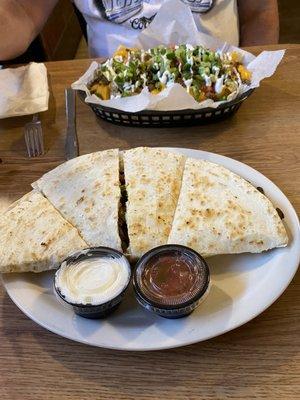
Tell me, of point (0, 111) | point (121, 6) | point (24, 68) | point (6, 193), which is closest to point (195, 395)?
point (6, 193)

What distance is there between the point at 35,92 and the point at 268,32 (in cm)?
99

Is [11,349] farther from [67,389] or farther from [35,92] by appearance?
[35,92]

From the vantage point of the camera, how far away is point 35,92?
64.2 inches

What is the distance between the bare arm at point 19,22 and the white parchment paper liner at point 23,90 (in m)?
0.16

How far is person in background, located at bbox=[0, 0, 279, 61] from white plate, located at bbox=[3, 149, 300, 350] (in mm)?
1106

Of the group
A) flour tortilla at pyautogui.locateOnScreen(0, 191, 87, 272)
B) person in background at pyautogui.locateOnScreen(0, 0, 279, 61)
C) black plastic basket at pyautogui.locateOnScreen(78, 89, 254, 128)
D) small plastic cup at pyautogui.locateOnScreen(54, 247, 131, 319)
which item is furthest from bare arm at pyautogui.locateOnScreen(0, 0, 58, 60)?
small plastic cup at pyautogui.locateOnScreen(54, 247, 131, 319)

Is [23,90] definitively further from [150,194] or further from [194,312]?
[194,312]

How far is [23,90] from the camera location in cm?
166

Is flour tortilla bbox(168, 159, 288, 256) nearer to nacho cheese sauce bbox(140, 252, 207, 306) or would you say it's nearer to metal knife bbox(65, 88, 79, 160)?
nacho cheese sauce bbox(140, 252, 207, 306)


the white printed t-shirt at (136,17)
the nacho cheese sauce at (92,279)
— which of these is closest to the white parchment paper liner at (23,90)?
the white printed t-shirt at (136,17)

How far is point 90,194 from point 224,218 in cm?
32

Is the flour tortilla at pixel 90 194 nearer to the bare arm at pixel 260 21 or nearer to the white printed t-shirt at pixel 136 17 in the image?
the white printed t-shirt at pixel 136 17

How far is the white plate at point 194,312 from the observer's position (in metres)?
0.88

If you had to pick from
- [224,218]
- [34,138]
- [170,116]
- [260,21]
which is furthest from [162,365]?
[260,21]
